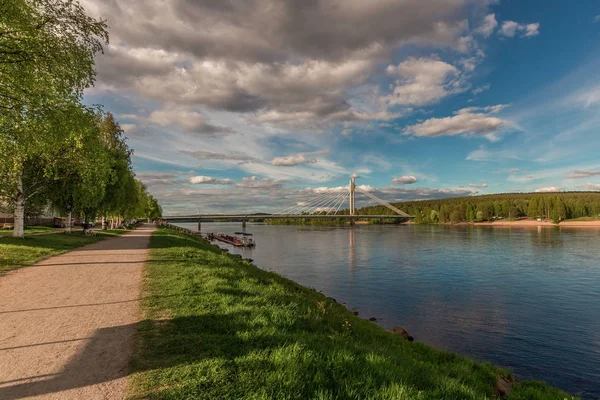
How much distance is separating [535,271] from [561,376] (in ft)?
72.3

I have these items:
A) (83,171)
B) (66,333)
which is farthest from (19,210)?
(66,333)

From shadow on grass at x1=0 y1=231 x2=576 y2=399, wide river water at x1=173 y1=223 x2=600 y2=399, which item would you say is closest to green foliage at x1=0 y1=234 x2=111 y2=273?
shadow on grass at x1=0 y1=231 x2=576 y2=399

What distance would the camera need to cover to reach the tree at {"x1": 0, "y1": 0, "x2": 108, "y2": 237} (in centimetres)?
1205

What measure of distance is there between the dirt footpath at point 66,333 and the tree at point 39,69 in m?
5.85

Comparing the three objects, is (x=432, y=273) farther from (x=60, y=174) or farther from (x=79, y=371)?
(x=60, y=174)

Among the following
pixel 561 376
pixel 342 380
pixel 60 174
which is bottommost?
pixel 561 376

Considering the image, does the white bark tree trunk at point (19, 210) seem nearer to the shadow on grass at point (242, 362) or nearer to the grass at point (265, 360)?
the grass at point (265, 360)

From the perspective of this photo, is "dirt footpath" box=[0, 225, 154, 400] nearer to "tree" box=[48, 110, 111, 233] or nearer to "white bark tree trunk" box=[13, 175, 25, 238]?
"tree" box=[48, 110, 111, 233]

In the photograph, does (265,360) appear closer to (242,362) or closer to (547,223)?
(242,362)

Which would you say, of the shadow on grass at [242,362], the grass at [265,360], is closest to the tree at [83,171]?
the grass at [265,360]

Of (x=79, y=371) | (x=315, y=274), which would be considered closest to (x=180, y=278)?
(x=79, y=371)

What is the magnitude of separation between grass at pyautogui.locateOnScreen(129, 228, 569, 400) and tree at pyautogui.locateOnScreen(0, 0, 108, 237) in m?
9.25

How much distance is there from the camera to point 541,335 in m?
14.7

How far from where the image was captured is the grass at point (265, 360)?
4922 millimetres
